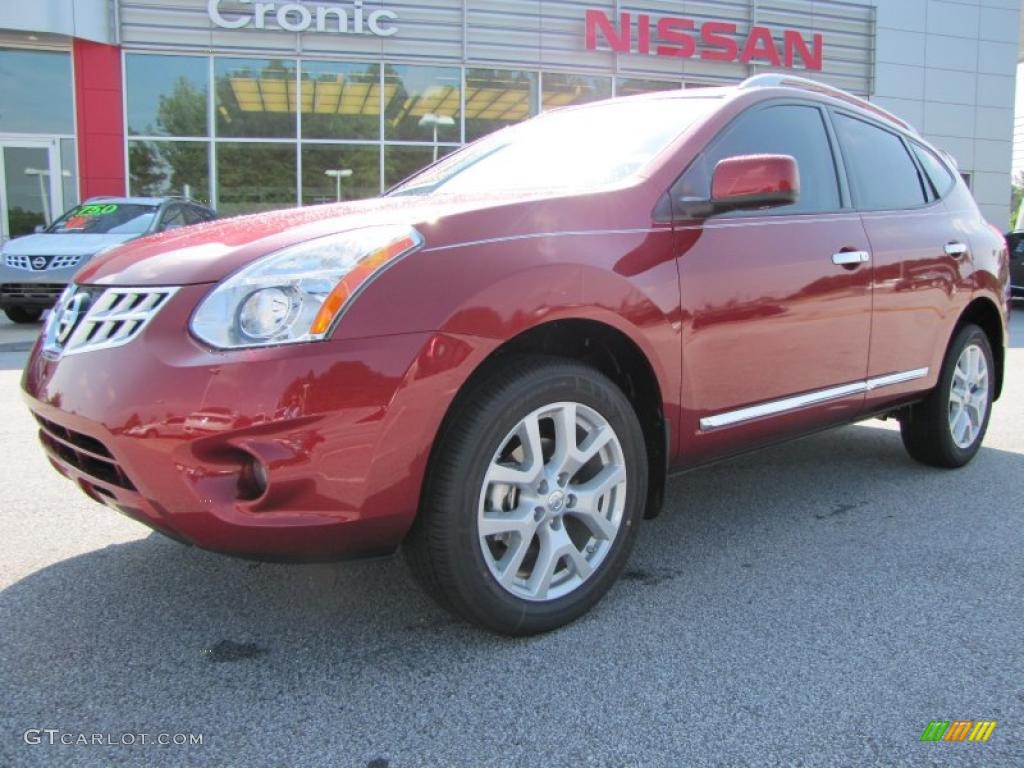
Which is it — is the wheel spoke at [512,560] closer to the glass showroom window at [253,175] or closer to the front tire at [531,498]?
the front tire at [531,498]

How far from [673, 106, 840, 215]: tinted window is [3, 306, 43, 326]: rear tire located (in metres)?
10.1

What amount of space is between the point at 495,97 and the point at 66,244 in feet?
29.9

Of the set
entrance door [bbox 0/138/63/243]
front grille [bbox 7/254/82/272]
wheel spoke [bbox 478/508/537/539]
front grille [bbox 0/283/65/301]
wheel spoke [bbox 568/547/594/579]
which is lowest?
wheel spoke [bbox 568/547/594/579]

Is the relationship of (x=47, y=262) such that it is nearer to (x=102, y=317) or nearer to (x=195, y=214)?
(x=195, y=214)

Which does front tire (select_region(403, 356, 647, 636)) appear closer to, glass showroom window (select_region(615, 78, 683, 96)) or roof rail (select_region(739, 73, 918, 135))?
roof rail (select_region(739, 73, 918, 135))

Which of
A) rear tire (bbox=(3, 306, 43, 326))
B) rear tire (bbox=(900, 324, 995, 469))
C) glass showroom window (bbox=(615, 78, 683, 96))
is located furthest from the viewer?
glass showroom window (bbox=(615, 78, 683, 96))

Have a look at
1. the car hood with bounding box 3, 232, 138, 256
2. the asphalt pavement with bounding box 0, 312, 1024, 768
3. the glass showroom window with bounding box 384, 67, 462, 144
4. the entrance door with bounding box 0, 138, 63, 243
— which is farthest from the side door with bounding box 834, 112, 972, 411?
the entrance door with bounding box 0, 138, 63, 243

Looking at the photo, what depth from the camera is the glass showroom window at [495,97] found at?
54.3 feet

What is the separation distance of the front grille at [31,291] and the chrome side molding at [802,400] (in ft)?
30.8

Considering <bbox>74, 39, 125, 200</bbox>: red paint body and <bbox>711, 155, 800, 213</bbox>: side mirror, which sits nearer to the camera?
<bbox>711, 155, 800, 213</bbox>: side mirror

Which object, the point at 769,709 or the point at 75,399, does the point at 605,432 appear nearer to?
the point at 769,709

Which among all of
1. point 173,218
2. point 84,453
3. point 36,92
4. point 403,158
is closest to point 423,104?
point 403,158

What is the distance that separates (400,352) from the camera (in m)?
Result: 2.11

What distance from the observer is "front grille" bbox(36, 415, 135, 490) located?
2.18m
